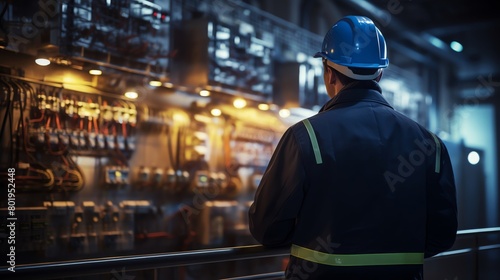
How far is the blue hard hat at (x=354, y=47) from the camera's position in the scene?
77.4 inches

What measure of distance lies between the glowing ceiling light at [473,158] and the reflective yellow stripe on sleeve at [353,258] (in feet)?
27.1

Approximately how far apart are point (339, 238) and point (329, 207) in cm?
10

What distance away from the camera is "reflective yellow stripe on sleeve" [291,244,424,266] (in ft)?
5.81

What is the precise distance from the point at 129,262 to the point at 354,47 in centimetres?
104

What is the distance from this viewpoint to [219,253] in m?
2.14

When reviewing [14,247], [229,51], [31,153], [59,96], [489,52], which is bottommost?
[14,247]

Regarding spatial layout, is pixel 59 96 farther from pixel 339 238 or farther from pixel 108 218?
pixel 339 238

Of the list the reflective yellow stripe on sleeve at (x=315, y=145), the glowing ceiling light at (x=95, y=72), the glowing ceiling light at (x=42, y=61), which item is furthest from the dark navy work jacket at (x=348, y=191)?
the glowing ceiling light at (x=95, y=72)

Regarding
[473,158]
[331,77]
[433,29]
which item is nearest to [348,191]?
[331,77]

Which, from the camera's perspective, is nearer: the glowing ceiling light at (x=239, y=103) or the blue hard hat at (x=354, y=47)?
the blue hard hat at (x=354, y=47)

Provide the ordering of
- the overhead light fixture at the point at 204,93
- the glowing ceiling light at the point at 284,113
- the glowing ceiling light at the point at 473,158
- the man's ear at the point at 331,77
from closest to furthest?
the man's ear at the point at 331,77 → the overhead light fixture at the point at 204,93 → the glowing ceiling light at the point at 284,113 → the glowing ceiling light at the point at 473,158

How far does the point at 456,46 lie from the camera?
10633 mm

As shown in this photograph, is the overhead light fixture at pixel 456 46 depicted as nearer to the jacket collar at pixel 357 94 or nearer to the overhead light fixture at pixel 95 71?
the overhead light fixture at pixel 95 71

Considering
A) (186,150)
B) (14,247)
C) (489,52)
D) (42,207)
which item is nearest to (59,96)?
(42,207)
